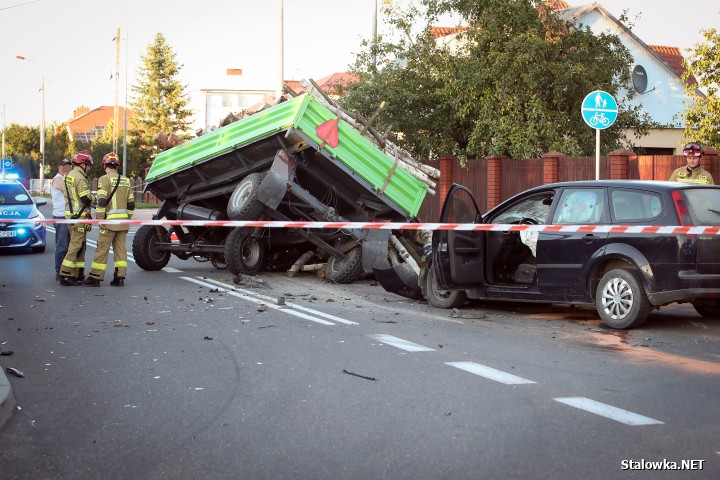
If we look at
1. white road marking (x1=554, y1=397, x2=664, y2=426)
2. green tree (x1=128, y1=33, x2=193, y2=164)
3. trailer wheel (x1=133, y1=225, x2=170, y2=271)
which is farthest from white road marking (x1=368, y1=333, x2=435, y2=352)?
green tree (x1=128, y1=33, x2=193, y2=164)

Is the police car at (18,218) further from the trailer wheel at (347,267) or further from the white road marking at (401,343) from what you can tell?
the white road marking at (401,343)

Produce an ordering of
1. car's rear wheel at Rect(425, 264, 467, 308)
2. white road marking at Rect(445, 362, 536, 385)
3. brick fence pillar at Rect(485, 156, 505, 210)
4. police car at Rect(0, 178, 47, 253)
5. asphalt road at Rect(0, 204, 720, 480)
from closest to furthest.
A: asphalt road at Rect(0, 204, 720, 480) < white road marking at Rect(445, 362, 536, 385) < car's rear wheel at Rect(425, 264, 467, 308) < police car at Rect(0, 178, 47, 253) < brick fence pillar at Rect(485, 156, 505, 210)

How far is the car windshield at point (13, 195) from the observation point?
19812 millimetres

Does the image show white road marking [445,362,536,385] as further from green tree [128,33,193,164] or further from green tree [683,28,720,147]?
green tree [128,33,193,164]

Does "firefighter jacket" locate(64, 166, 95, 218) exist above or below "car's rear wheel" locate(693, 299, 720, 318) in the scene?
above

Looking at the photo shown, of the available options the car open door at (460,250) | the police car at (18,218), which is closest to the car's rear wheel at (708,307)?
the car open door at (460,250)

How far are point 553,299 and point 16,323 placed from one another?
543 centimetres

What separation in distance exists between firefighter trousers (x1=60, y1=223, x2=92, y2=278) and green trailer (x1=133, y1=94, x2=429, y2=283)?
189cm

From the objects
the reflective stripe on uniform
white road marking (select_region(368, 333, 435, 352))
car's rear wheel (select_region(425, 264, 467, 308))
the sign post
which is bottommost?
white road marking (select_region(368, 333, 435, 352))

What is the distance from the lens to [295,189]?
44.5ft

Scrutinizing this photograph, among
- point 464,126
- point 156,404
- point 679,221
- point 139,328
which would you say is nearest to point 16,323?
point 139,328

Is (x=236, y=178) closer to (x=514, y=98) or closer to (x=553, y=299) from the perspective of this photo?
(x=553, y=299)

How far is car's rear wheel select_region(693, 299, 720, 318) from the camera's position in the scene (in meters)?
10.0

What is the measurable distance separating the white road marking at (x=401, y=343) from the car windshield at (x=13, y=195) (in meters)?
13.3
